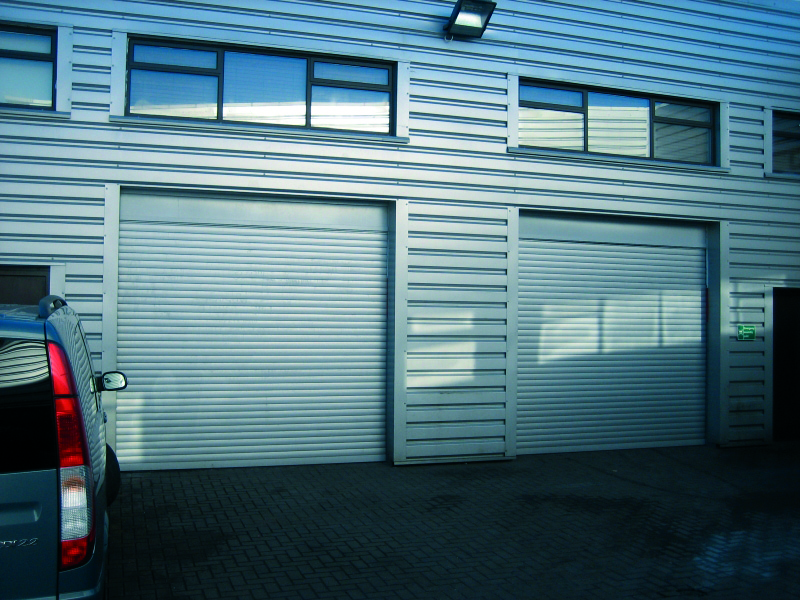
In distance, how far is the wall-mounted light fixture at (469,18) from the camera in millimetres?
8844

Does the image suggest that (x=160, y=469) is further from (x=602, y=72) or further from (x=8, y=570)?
(x=602, y=72)

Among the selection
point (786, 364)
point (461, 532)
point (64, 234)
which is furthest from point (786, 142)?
point (64, 234)

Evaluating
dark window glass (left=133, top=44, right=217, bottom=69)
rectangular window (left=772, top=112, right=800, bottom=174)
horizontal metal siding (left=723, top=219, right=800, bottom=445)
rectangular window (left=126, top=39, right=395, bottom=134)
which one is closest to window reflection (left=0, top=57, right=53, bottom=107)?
rectangular window (left=126, top=39, right=395, bottom=134)

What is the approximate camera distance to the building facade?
802 centimetres

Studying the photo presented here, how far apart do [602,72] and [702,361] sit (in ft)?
15.4

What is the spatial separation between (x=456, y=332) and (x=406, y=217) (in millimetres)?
1650

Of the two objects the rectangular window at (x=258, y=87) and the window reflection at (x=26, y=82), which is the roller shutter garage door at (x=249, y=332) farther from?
the window reflection at (x=26, y=82)

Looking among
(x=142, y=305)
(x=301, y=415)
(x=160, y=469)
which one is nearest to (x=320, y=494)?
(x=301, y=415)

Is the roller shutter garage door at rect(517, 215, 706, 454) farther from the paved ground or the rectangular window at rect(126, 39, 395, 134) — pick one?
the rectangular window at rect(126, 39, 395, 134)

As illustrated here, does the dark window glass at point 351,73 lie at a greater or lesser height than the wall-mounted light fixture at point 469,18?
lesser

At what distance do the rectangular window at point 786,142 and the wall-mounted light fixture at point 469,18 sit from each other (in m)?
5.47

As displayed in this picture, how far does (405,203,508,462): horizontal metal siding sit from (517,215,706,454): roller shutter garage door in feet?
1.90

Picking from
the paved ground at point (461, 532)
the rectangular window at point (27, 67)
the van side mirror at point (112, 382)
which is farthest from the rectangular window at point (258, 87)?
the paved ground at point (461, 532)

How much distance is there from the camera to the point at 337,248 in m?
8.99
